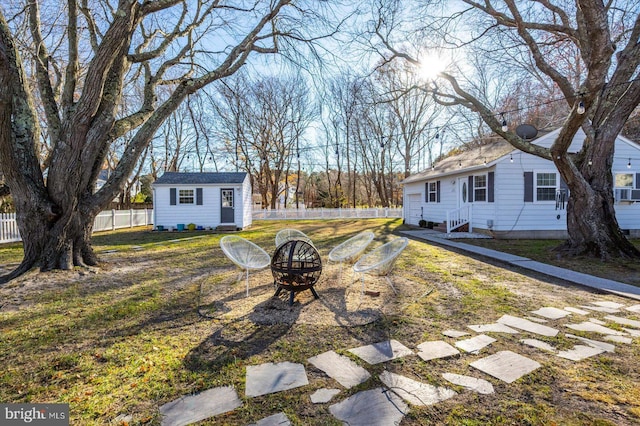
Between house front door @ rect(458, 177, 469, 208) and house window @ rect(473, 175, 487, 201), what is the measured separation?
1.84ft

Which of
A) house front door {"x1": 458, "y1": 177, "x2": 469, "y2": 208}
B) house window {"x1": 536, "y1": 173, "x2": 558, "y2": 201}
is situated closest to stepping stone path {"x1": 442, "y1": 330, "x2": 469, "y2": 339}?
house window {"x1": 536, "y1": 173, "x2": 558, "y2": 201}

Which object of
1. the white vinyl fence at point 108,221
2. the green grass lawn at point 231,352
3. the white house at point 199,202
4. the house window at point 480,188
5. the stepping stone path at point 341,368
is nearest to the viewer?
the green grass lawn at point 231,352

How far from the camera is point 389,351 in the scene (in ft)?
9.70

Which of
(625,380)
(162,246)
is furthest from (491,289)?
(162,246)

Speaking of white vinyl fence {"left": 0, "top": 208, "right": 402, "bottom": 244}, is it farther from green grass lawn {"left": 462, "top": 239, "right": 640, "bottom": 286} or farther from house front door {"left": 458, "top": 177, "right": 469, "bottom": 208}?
green grass lawn {"left": 462, "top": 239, "right": 640, "bottom": 286}

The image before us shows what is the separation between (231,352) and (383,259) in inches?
113

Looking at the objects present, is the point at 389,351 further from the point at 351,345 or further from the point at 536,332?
the point at 536,332

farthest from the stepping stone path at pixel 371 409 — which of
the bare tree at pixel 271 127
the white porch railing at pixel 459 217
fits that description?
the bare tree at pixel 271 127

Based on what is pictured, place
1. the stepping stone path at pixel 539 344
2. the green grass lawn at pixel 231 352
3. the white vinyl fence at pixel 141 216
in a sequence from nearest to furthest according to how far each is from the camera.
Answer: the green grass lawn at pixel 231 352 < the stepping stone path at pixel 539 344 < the white vinyl fence at pixel 141 216

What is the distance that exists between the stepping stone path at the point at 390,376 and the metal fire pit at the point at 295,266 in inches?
58.3

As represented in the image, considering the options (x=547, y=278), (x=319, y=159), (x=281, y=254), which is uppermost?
(x=319, y=159)

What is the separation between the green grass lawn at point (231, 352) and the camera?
6.94 feet

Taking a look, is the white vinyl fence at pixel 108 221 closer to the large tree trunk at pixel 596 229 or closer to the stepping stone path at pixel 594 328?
the stepping stone path at pixel 594 328

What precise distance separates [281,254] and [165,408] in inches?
98.1
